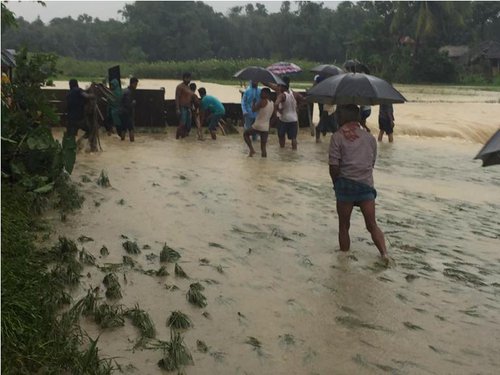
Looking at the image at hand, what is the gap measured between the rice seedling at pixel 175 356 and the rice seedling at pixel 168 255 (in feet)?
5.31

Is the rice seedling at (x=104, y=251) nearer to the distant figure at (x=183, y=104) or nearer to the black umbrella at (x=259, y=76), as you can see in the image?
the black umbrella at (x=259, y=76)

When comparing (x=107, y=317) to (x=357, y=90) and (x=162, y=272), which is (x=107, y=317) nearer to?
(x=162, y=272)

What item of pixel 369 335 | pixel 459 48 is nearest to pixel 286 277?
pixel 369 335

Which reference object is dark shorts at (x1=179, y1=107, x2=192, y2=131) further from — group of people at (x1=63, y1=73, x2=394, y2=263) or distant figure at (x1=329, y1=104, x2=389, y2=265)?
distant figure at (x1=329, y1=104, x2=389, y2=265)

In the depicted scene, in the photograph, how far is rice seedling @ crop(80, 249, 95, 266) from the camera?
16.9ft

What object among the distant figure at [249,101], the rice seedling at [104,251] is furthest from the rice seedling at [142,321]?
the distant figure at [249,101]

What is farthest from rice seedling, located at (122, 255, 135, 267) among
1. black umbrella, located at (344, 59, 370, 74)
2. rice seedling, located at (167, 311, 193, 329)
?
black umbrella, located at (344, 59, 370, 74)

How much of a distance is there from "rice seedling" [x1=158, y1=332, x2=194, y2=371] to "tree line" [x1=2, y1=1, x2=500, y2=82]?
43.0 meters

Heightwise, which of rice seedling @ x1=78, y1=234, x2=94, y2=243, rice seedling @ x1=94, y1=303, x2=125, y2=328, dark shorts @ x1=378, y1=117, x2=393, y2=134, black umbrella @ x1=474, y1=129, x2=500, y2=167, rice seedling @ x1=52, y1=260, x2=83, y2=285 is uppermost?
black umbrella @ x1=474, y1=129, x2=500, y2=167

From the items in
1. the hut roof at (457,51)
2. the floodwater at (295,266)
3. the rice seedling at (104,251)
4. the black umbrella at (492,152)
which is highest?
the hut roof at (457,51)

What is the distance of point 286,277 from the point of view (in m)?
5.47

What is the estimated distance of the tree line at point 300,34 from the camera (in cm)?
4597

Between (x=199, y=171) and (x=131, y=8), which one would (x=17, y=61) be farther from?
(x=131, y=8)

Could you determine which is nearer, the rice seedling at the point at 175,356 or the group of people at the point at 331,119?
the rice seedling at the point at 175,356
